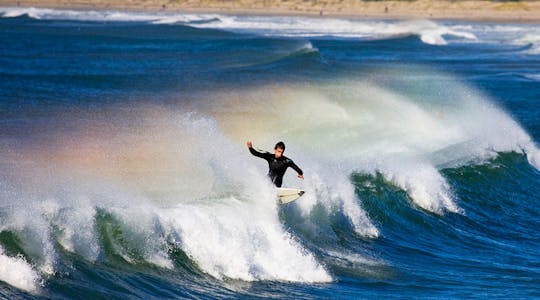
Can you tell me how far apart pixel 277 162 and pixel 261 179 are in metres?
1.04

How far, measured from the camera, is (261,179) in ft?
55.8

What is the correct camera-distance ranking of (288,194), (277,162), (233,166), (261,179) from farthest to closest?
(233,166), (261,179), (288,194), (277,162)

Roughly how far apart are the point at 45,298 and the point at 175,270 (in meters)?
2.38

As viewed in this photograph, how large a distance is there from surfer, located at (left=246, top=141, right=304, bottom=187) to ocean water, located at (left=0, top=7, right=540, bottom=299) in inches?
20.4

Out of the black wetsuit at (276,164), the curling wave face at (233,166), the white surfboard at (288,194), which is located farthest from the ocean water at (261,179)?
the black wetsuit at (276,164)

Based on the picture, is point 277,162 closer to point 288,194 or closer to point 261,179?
point 288,194

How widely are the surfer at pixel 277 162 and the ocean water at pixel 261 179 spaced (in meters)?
0.52

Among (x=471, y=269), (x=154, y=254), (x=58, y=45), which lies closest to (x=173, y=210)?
(x=154, y=254)

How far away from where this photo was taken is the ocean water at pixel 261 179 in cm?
1444

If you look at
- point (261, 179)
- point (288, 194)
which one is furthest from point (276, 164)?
point (261, 179)

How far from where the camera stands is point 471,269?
16625mm

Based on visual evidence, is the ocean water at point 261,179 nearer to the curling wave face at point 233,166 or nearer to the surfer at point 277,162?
the curling wave face at point 233,166

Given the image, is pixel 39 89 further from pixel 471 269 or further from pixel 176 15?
pixel 176 15

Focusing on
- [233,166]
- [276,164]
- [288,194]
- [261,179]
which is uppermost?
[233,166]
